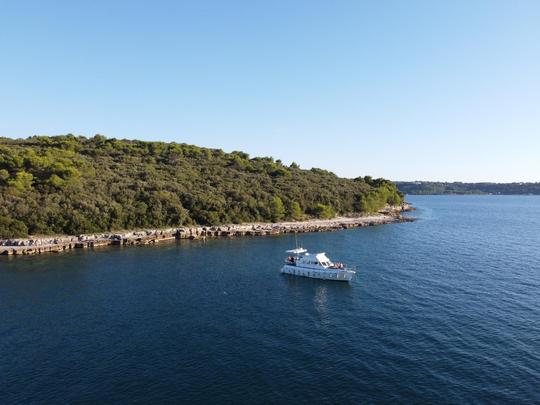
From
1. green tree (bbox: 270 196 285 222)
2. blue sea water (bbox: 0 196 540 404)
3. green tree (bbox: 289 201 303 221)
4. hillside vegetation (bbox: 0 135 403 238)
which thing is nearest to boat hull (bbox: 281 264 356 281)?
blue sea water (bbox: 0 196 540 404)

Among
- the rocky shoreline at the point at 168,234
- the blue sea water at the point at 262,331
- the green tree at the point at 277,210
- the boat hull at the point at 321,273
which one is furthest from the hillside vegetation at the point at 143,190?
the boat hull at the point at 321,273

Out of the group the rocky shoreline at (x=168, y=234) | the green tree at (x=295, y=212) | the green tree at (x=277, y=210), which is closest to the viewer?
the rocky shoreline at (x=168, y=234)

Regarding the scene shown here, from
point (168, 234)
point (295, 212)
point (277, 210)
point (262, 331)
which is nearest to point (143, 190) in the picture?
point (168, 234)

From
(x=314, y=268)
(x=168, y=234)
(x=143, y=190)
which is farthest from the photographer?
(x=143, y=190)

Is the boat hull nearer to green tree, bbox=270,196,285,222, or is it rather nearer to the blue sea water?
the blue sea water

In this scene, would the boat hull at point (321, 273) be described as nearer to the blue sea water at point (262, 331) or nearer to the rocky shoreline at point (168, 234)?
the blue sea water at point (262, 331)

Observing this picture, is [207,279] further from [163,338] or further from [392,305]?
[392,305]

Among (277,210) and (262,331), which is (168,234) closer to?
(277,210)
